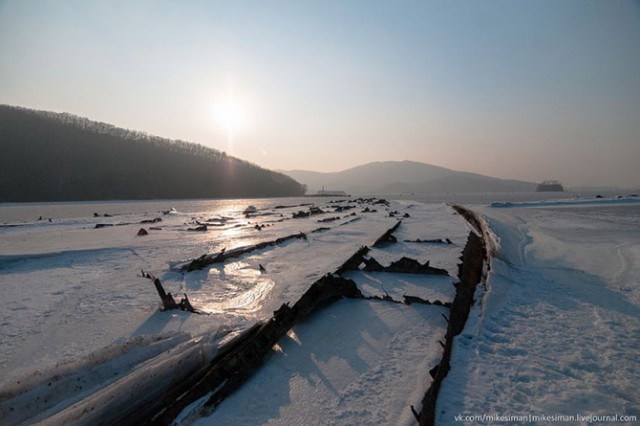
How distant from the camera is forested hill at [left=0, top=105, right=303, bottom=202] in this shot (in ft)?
269

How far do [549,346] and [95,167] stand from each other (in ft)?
376

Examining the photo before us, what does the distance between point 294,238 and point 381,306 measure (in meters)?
9.18

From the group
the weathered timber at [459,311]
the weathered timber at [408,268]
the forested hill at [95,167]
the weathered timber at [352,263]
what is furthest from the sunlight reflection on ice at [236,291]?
the forested hill at [95,167]

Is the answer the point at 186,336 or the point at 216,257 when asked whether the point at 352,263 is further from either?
the point at 186,336

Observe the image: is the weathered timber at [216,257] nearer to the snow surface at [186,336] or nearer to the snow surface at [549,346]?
the snow surface at [186,336]

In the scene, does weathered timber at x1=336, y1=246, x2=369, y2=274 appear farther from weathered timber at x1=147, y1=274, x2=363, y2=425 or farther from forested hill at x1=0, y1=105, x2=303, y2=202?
forested hill at x1=0, y1=105, x2=303, y2=202

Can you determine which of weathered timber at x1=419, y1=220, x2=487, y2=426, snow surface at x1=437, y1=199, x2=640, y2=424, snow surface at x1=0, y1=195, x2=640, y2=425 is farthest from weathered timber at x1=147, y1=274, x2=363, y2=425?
snow surface at x1=437, y1=199, x2=640, y2=424

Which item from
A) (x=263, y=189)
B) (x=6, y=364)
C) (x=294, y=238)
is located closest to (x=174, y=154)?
(x=263, y=189)

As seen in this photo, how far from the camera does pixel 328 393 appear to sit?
364 cm

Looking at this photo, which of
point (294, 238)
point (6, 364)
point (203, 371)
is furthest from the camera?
point (294, 238)

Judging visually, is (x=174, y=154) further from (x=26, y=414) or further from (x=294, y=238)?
(x=26, y=414)

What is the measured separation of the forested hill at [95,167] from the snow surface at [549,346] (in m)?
98.3

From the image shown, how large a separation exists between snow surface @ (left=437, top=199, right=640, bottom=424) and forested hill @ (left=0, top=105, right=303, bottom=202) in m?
98.3

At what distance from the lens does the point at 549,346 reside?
15.1 feet
